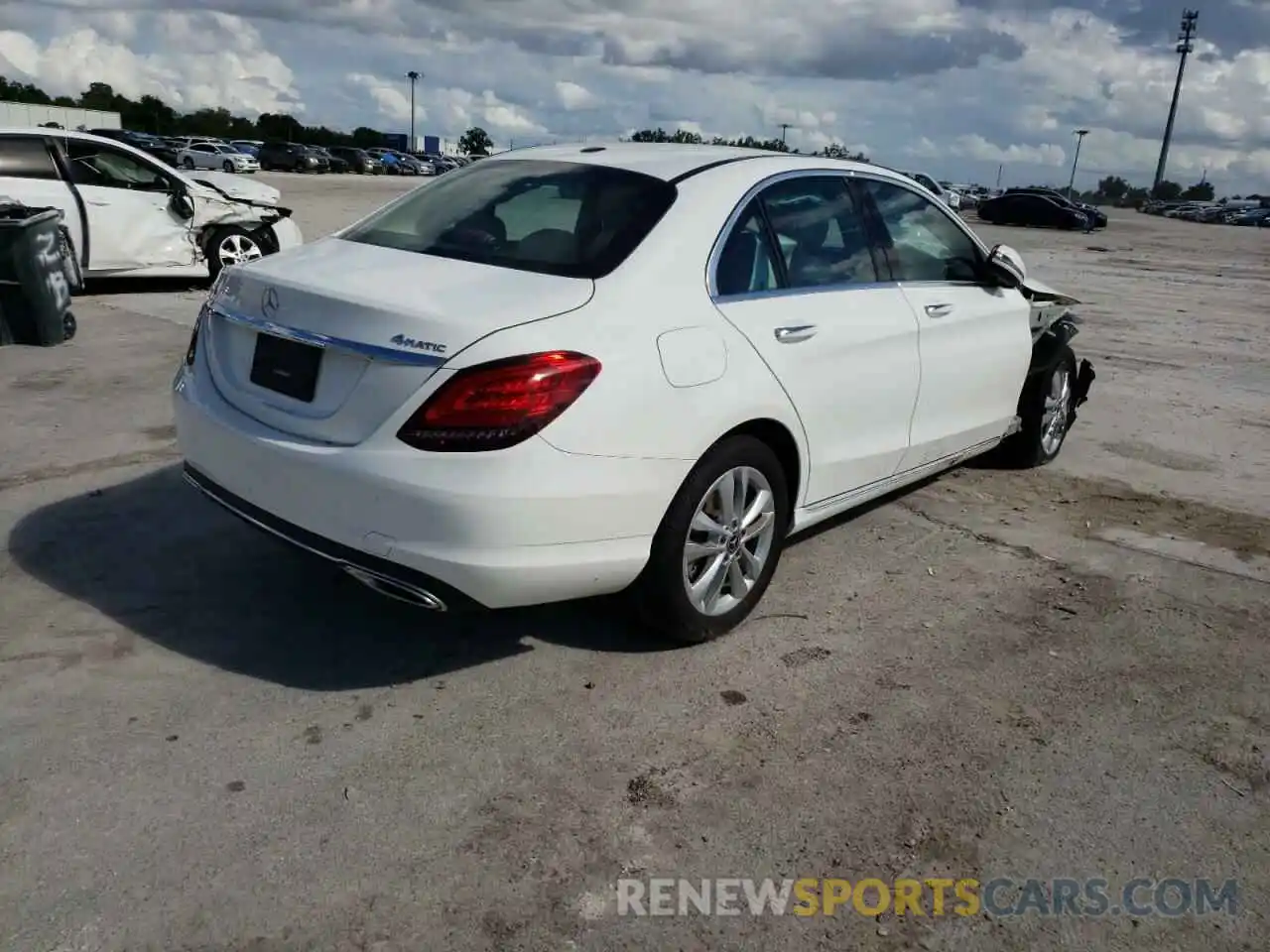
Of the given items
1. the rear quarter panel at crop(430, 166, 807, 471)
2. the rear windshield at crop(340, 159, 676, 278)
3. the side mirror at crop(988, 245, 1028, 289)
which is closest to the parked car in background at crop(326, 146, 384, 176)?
the side mirror at crop(988, 245, 1028, 289)

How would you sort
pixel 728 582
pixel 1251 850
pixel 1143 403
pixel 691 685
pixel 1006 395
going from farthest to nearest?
pixel 1143 403, pixel 1006 395, pixel 728 582, pixel 691 685, pixel 1251 850

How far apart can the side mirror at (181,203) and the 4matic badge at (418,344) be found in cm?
912

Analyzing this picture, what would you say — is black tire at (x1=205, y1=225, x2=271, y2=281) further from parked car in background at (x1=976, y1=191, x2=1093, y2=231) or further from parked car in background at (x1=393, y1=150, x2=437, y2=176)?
parked car in background at (x1=393, y1=150, x2=437, y2=176)

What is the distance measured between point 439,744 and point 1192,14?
107225 millimetres

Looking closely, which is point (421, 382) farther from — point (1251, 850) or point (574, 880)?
point (1251, 850)

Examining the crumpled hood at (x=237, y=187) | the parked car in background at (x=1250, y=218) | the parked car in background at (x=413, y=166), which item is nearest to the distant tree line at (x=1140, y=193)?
the parked car in background at (x=1250, y=218)

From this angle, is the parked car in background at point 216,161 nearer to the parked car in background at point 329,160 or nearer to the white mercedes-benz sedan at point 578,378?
the parked car in background at point 329,160

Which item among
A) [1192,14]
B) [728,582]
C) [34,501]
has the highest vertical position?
[1192,14]

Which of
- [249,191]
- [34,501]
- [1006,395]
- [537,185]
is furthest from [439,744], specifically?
[249,191]

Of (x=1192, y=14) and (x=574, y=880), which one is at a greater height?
(x=1192, y=14)

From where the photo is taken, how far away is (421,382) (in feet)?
9.80

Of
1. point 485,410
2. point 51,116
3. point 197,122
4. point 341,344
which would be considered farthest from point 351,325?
point 197,122

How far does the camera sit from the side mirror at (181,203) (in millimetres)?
10895

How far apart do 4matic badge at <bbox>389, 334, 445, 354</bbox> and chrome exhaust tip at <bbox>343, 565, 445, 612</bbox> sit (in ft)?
2.18
